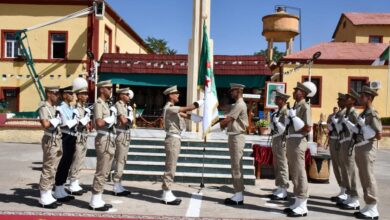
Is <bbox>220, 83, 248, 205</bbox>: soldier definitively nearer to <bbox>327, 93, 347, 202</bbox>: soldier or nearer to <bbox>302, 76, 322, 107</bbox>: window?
<bbox>327, 93, 347, 202</bbox>: soldier

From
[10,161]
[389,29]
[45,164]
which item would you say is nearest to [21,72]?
[10,161]

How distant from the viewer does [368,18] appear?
33250 mm

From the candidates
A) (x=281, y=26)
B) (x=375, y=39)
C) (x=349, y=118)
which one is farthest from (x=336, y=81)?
(x=349, y=118)

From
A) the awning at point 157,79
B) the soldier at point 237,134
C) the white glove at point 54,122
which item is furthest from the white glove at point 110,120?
the awning at point 157,79

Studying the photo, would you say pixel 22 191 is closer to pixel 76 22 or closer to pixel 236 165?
pixel 236 165

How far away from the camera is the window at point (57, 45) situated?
2319 centimetres

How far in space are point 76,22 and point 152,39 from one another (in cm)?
3230

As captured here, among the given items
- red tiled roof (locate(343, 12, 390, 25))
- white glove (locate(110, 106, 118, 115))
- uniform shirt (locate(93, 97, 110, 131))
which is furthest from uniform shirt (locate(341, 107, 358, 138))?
red tiled roof (locate(343, 12, 390, 25))

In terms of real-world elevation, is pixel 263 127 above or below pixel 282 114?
below

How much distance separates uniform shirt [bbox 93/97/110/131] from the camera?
7211mm

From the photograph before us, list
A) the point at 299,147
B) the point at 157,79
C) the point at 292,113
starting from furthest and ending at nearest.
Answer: the point at 157,79 < the point at 292,113 < the point at 299,147

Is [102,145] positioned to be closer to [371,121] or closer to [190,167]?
[190,167]

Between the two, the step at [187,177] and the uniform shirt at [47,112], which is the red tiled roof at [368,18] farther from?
the uniform shirt at [47,112]

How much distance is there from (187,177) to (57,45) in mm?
16181
